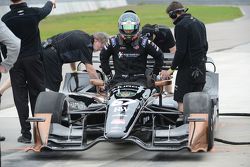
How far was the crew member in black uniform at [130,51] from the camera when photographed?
9.98m

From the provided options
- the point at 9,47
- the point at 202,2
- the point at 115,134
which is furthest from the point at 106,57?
the point at 202,2

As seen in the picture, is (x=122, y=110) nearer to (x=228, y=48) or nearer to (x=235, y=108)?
(x=235, y=108)

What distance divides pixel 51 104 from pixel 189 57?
1885mm

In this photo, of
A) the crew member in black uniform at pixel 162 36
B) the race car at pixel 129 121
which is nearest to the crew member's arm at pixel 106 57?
the race car at pixel 129 121

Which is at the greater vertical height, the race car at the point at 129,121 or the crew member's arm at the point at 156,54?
the crew member's arm at the point at 156,54

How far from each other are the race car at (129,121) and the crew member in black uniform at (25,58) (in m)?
0.57

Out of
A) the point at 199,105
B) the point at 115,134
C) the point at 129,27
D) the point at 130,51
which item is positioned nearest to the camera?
the point at 115,134

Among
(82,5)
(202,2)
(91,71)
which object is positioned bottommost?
(202,2)

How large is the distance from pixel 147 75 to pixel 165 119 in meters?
0.61

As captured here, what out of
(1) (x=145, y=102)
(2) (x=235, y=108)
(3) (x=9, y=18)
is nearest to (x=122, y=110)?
(1) (x=145, y=102)

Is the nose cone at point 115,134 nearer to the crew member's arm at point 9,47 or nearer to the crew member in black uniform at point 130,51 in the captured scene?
the crew member in black uniform at point 130,51

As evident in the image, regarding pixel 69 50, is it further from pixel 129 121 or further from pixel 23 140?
pixel 129 121

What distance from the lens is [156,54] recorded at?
10.2m

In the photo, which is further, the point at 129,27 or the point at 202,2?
the point at 202,2
